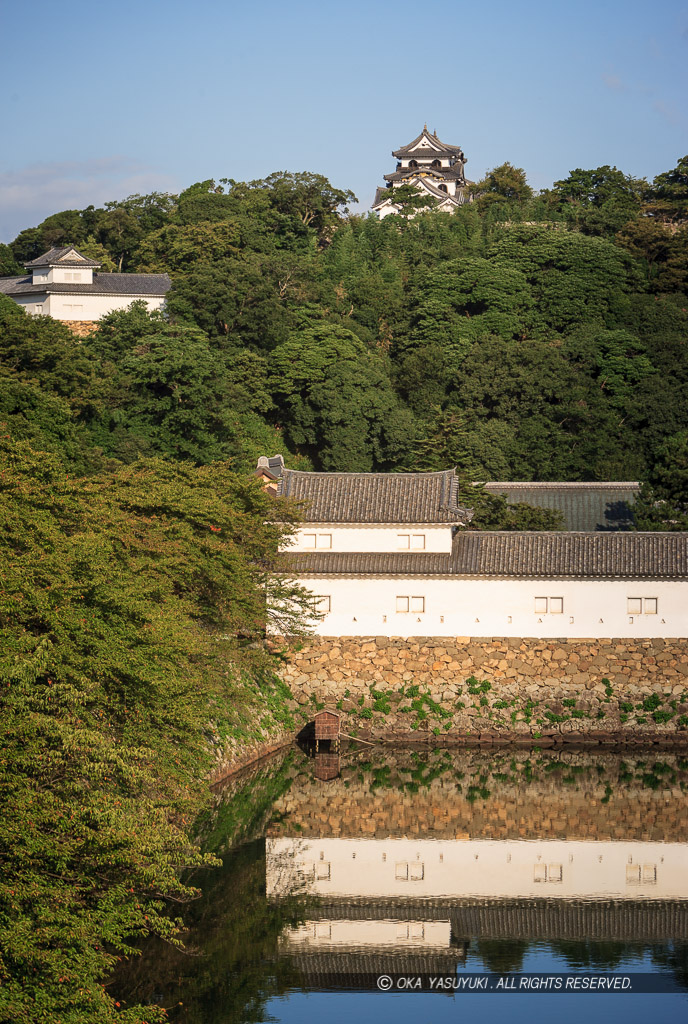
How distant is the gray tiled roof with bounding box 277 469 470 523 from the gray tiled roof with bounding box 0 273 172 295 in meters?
23.1

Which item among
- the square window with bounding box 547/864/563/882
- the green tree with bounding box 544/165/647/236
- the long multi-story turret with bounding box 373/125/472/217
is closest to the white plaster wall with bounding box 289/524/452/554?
the square window with bounding box 547/864/563/882

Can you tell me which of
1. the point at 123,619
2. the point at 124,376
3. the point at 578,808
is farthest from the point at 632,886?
the point at 124,376

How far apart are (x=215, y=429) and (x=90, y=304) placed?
11.6 metres

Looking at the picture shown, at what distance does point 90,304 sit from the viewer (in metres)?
51.0

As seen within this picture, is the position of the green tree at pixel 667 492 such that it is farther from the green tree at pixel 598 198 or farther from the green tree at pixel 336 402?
the green tree at pixel 598 198

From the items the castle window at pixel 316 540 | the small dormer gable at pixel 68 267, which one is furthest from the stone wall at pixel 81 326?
the castle window at pixel 316 540

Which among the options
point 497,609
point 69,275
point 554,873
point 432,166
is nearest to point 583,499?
point 497,609

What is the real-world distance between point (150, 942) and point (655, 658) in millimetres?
14854

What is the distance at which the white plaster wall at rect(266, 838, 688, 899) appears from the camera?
1897cm

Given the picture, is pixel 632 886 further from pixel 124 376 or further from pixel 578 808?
pixel 124 376

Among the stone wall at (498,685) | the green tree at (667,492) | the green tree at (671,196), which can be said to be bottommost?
the stone wall at (498,685)

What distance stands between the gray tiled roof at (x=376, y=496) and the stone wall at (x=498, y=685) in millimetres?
2761

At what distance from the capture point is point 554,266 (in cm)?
5356

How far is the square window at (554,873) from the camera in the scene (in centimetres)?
1953
